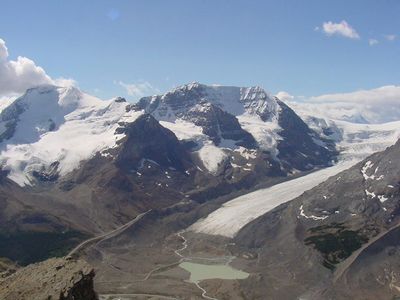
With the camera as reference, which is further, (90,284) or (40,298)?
(90,284)

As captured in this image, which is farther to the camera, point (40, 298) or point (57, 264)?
point (57, 264)

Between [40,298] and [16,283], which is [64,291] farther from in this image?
[16,283]

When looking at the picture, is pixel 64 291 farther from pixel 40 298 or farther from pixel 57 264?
pixel 57 264

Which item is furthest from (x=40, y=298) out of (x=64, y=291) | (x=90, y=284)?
(x=90, y=284)

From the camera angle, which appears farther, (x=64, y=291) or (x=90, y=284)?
(x=90, y=284)

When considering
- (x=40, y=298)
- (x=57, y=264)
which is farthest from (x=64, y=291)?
(x=57, y=264)
